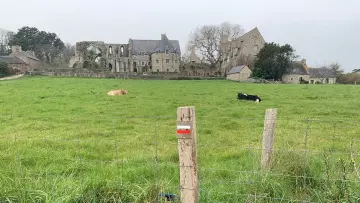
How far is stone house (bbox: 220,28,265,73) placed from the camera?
80281 millimetres

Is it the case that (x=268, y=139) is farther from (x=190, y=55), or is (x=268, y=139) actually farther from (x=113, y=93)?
(x=190, y=55)

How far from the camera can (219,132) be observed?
980 centimetres

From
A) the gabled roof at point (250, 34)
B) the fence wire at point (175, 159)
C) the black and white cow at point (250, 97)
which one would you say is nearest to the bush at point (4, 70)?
the fence wire at point (175, 159)

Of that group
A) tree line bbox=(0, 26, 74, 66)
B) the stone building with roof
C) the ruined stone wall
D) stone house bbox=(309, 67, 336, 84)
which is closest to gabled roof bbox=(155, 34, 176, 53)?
the stone building with roof

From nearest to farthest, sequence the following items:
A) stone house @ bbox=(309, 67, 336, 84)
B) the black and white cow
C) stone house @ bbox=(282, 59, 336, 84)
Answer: the black and white cow
stone house @ bbox=(282, 59, 336, 84)
stone house @ bbox=(309, 67, 336, 84)

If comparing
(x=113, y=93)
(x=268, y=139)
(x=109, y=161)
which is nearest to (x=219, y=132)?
(x=109, y=161)

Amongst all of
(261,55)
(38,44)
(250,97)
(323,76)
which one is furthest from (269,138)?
(38,44)

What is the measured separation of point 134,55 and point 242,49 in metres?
31.3

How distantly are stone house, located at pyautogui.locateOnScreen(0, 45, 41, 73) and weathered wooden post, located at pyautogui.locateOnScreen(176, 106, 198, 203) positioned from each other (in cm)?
7123

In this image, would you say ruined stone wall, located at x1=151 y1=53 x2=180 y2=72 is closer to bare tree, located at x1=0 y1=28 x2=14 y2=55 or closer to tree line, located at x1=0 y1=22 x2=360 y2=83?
tree line, located at x1=0 y1=22 x2=360 y2=83

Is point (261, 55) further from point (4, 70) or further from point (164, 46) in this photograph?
point (4, 70)

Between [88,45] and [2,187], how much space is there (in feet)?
262

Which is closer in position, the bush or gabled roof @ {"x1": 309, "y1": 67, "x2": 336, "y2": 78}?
the bush

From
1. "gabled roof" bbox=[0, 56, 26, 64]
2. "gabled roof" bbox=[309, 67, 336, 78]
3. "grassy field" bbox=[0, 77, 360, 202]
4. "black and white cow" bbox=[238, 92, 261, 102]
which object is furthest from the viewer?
"gabled roof" bbox=[309, 67, 336, 78]
